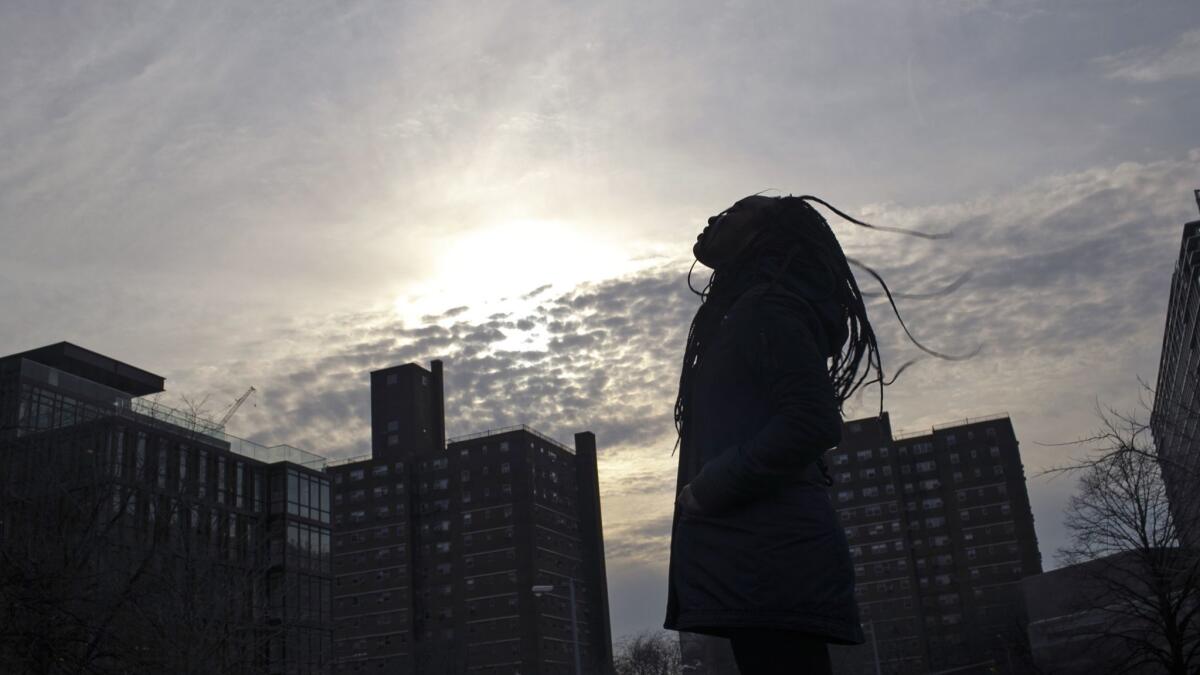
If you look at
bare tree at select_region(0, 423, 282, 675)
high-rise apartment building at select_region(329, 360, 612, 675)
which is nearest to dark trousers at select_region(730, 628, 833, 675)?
bare tree at select_region(0, 423, 282, 675)

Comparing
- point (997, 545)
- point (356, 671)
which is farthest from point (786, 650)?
point (997, 545)

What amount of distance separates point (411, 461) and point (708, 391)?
129 meters

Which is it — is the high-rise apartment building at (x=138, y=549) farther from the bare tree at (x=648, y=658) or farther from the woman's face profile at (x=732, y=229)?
the bare tree at (x=648, y=658)

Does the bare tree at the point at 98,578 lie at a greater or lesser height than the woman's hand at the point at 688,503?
greater

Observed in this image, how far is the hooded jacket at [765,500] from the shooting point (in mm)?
2867

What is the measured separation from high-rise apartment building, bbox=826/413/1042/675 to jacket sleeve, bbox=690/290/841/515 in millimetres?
128734

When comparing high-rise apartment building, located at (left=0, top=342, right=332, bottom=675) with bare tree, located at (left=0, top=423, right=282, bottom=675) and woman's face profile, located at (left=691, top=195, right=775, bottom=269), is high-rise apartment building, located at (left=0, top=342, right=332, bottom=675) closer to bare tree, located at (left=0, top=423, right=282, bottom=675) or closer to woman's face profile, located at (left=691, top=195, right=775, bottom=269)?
bare tree, located at (left=0, top=423, right=282, bottom=675)

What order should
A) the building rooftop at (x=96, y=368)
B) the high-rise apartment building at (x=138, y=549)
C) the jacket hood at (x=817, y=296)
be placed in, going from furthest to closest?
the building rooftop at (x=96, y=368) < the high-rise apartment building at (x=138, y=549) < the jacket hood at (x=817, y=296)

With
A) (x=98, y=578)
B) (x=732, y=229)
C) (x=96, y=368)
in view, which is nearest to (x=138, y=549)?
(x=98, y=578)

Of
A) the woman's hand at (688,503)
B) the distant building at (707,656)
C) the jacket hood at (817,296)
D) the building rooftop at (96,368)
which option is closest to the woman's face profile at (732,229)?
the jacket hood at (817,296)

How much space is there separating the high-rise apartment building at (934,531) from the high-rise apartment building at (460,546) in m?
32.4

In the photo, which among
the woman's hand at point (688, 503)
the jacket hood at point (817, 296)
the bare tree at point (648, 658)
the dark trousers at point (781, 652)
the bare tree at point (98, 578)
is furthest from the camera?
the bare tree at point (648, 658)

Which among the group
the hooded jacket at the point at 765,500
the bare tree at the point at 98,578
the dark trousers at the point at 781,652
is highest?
the bare tree at the point at 98,578

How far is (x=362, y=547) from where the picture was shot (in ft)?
420
